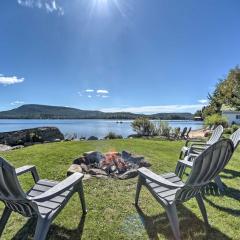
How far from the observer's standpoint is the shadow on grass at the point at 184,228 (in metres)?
2.95

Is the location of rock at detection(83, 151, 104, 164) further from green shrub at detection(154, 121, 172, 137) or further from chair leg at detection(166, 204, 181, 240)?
green shrub at detection(154, 121, 172, 137)

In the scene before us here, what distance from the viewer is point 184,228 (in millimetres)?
3129

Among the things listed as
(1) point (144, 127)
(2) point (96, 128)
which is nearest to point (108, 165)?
(1) point (144, 127)

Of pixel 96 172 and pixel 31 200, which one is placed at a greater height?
pixel 31 200

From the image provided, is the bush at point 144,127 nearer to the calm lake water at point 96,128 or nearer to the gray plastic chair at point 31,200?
the calm lake water at point 96,128

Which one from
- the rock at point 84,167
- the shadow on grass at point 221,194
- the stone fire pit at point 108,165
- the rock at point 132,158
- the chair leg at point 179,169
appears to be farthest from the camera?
the rock at point 132,158

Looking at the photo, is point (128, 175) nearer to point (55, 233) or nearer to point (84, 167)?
point (84, 167)

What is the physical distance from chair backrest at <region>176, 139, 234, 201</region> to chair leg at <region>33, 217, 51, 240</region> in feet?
4.38

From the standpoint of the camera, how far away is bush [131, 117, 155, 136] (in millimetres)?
16308

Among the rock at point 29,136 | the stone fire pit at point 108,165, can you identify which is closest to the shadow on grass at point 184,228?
the stone fire pit at point 108,165

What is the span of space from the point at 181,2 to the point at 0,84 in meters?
31.2

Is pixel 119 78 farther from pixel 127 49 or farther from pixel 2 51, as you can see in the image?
pixel 2 51

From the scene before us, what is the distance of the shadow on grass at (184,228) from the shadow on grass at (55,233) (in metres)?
0.80

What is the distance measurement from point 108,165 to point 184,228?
255 centimetres
